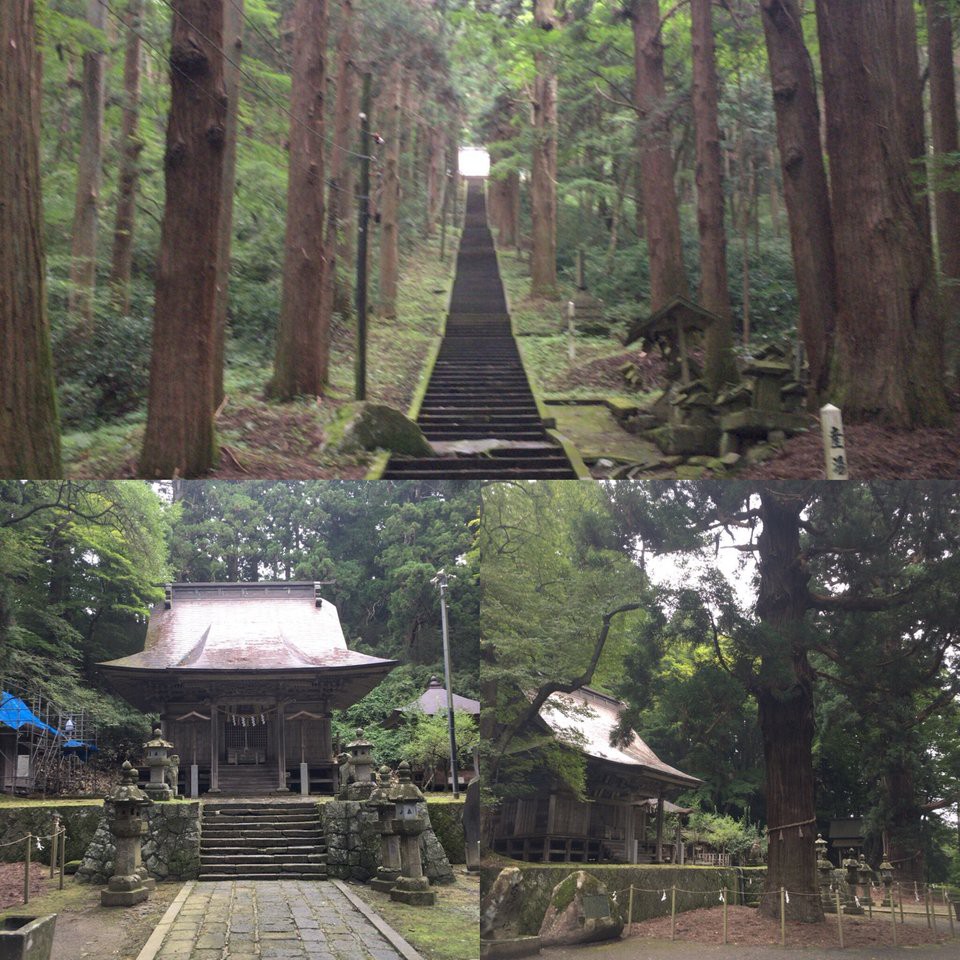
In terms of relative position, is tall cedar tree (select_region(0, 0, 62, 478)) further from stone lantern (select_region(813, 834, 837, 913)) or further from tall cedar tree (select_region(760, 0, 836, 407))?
tall cedar tree (select_region(760, 0, 836, 407))

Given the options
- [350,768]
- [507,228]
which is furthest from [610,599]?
[507,228]

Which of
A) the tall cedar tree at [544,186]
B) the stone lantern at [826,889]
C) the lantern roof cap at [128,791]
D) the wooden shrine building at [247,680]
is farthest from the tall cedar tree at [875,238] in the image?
the tall cedar tree at [544,186]

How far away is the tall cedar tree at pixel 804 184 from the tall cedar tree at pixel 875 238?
0.35 meters

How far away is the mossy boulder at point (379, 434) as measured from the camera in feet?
21.9

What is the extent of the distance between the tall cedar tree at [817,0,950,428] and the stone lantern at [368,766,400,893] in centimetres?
568

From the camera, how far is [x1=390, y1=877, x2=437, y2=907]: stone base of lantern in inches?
157

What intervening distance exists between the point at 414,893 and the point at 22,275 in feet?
12.8

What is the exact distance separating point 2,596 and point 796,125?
8.44 m

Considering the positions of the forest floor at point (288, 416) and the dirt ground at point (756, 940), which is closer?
the dirt ground at point (756, 940)

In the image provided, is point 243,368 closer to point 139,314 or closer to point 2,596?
point 139,314

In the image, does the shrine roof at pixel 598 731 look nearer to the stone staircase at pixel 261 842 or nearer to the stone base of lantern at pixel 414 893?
the stone base of lantern at pixel 414 893

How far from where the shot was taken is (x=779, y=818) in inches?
170

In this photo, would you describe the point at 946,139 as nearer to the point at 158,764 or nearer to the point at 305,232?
the point at 305,232

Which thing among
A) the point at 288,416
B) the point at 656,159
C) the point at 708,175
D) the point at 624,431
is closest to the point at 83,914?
the point at 624,431
